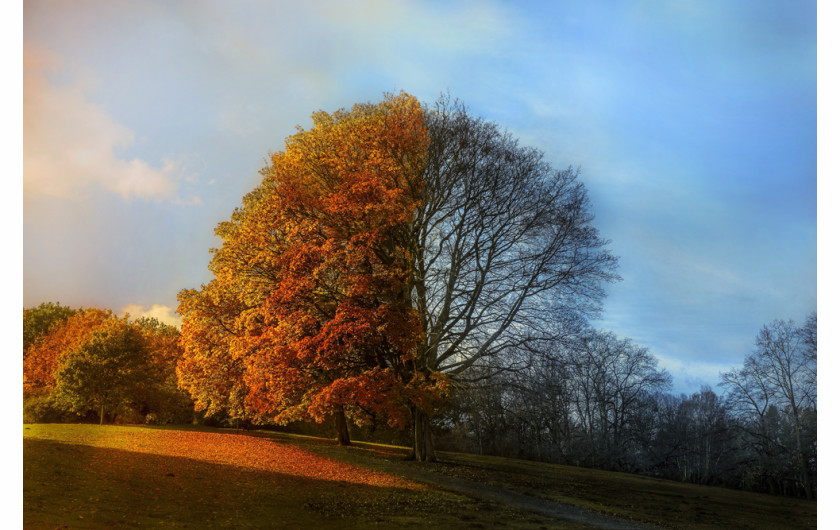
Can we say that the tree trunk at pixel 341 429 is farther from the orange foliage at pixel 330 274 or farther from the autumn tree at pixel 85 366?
the autumn tree at pixel 85 366

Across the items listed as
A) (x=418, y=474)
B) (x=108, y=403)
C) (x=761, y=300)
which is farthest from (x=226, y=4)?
(x=761, y=300)

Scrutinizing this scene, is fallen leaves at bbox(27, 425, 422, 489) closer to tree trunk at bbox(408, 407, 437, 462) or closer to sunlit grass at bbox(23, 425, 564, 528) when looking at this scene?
sunlit grass at bbox(23, 425, 564, 528)

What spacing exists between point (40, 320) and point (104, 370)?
3.99 feet

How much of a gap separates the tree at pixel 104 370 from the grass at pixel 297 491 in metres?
0.45

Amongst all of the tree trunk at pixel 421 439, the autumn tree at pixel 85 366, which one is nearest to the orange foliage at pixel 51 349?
the autumn tree at pixel 85 366

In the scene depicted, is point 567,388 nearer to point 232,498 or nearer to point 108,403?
point 232,498

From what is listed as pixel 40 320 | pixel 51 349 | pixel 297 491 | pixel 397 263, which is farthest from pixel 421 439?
pixel 40 320

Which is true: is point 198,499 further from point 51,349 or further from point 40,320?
point 40,320

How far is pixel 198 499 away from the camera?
6.29 m

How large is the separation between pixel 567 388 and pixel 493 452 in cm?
158

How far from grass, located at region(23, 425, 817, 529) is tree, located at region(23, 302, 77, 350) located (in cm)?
124

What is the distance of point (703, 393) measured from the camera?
323 inches

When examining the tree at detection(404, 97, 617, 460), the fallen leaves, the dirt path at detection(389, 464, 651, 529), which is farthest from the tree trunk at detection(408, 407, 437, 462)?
the fallen leaves

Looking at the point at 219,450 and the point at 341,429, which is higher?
the point at 341,429
